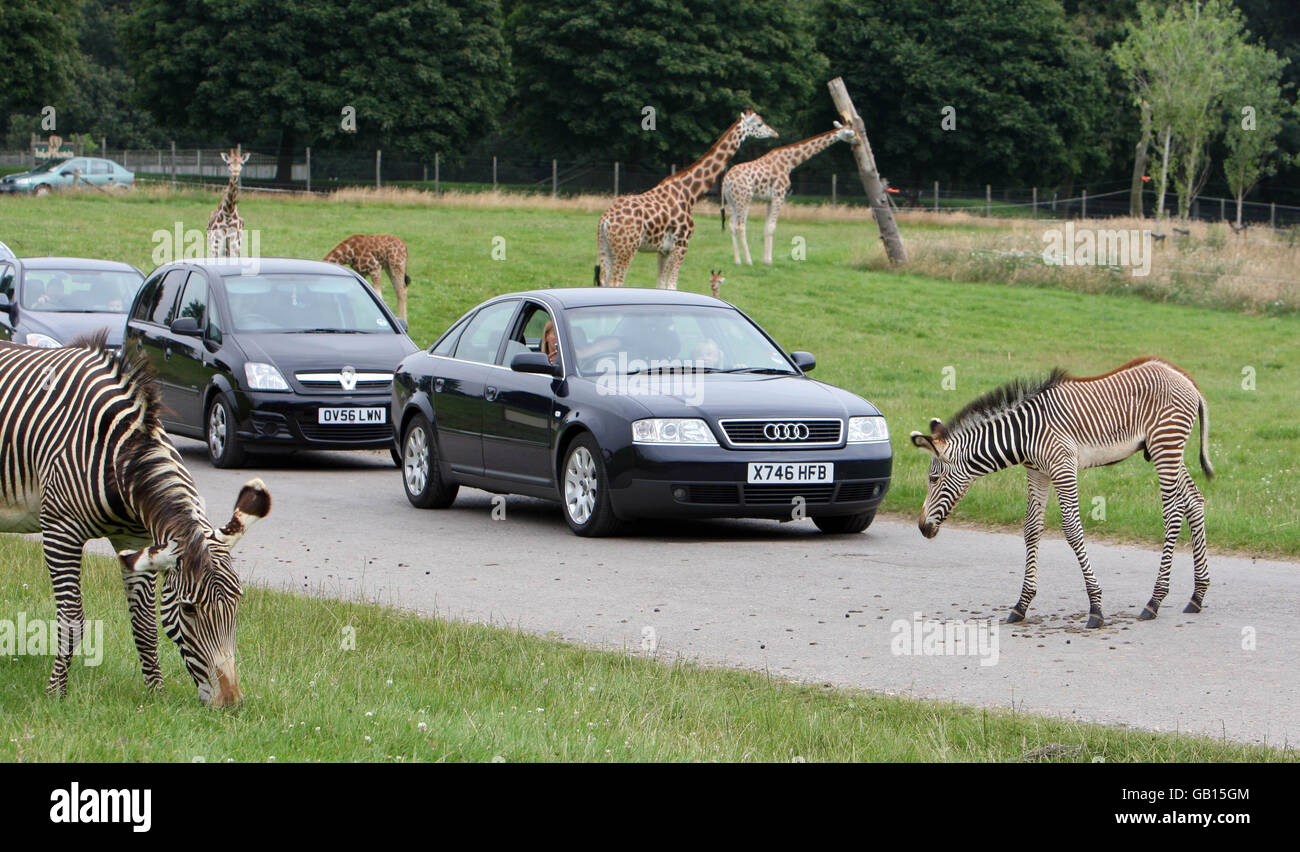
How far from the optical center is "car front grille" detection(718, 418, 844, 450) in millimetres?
12000

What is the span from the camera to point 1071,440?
9.43 m

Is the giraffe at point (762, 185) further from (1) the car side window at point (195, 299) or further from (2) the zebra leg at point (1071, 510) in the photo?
(2) the zebra leg at point (1071, 510)

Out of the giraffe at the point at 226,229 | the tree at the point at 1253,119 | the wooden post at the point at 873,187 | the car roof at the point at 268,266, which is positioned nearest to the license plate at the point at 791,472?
the car roof at the point at 268,266

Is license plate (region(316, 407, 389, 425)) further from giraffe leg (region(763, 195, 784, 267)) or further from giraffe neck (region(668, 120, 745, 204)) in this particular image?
giraffe leg (region(763, 195, 784, 267))

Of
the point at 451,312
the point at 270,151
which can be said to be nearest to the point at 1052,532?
the point at 451,312

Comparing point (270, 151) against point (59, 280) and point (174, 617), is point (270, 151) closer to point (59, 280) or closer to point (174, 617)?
point (59, 280)

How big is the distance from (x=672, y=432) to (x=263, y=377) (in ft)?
20.1

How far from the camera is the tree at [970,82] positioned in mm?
78000

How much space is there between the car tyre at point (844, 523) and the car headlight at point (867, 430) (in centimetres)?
59

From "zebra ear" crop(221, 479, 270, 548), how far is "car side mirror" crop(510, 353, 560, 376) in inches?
262

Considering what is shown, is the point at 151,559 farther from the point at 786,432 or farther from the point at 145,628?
the point at 786,432

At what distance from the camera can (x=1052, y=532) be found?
13.1m

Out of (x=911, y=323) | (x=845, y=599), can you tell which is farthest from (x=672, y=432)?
(x=911, y=323)

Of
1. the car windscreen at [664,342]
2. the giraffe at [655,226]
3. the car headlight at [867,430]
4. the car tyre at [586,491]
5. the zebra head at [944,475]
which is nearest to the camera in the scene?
the zebra head at [944,475]
